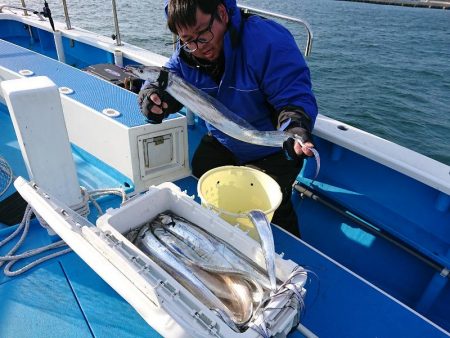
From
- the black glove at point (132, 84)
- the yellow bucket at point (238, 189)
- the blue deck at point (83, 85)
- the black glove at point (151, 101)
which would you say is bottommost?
the yellow bucket at point (238, 189)

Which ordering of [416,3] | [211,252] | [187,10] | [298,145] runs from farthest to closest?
1. [416,3]
2. [187,10]
3. [298,145]
4. [211,252]

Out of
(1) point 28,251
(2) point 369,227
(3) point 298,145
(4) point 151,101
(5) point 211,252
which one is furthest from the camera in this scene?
(2) point 369,227

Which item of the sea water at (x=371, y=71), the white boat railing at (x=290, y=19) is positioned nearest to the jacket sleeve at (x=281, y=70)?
the white boat railing at (x=290, y=19)

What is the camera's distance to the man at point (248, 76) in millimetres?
1968

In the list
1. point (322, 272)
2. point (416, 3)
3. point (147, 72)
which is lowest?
point (416, 3)

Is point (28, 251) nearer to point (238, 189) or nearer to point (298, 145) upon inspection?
point (238, 189)

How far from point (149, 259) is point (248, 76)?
1.43 metres

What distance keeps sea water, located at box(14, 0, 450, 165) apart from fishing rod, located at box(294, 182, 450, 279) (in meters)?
6.30

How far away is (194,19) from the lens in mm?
1937

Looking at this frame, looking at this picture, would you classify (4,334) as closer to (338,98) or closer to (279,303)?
(279,303)

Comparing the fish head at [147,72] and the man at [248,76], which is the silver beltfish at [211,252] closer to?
the man at [248,76]

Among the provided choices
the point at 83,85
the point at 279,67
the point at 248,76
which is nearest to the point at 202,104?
the point at 248,76

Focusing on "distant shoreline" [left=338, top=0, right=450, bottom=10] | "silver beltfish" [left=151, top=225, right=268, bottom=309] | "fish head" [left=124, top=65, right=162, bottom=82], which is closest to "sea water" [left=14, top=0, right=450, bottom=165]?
"fish head" [left=124, top=65, right=162, bottom=82]

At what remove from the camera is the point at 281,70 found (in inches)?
84.3
